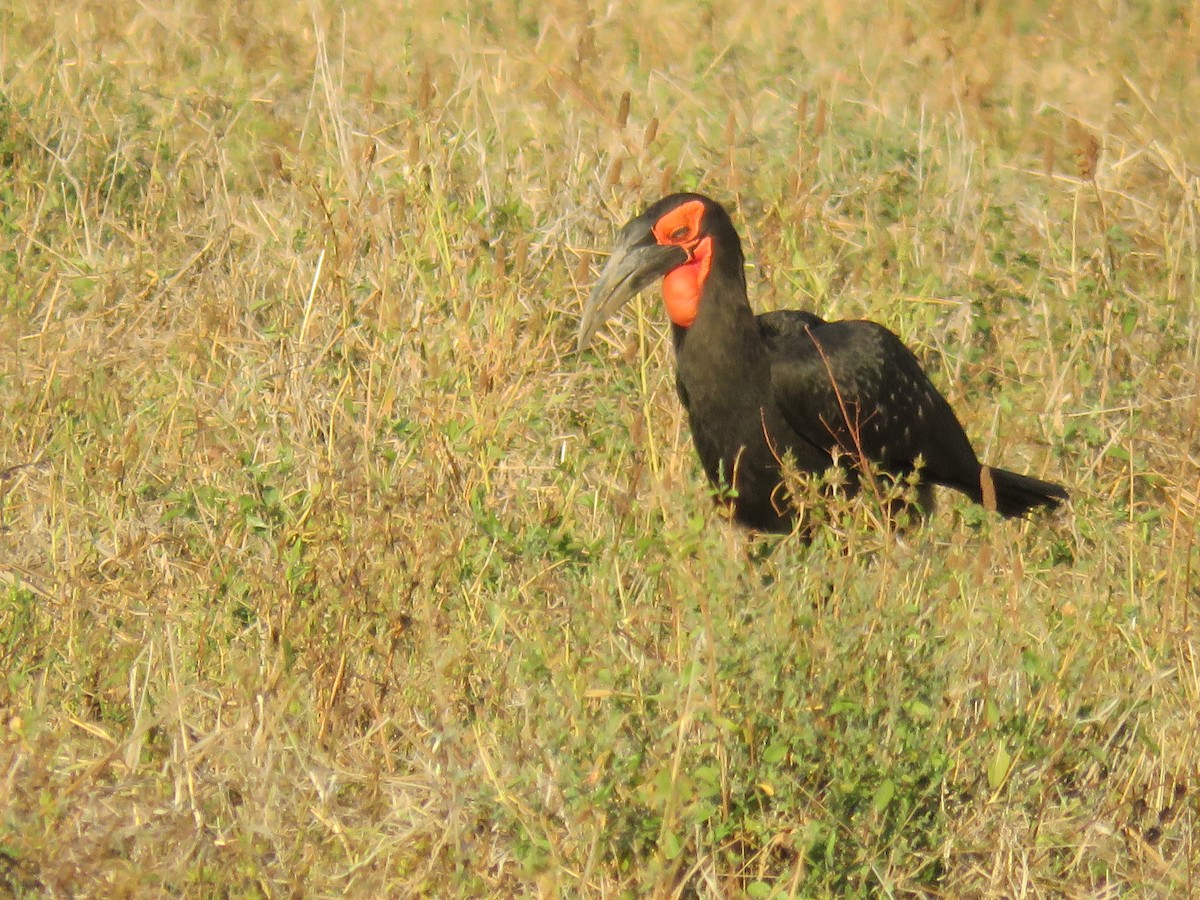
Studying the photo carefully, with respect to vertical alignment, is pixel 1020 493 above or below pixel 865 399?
below

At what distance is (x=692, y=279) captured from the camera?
14.6 feet

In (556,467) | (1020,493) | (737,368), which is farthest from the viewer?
(1020,493)

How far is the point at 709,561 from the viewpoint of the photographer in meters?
3.17

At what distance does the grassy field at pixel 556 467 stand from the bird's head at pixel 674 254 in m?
0.36

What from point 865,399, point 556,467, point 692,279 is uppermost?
point 692,279

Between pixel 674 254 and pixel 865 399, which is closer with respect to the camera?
pixel 674 254

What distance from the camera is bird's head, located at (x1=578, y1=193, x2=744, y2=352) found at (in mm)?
4414

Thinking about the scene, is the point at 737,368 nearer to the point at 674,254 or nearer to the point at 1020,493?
the point at 674,254

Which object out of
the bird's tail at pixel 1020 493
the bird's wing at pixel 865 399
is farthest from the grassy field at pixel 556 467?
the bird's wing at pixel 865 399

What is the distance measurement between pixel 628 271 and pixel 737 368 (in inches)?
14.5

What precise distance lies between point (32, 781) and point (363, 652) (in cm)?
92

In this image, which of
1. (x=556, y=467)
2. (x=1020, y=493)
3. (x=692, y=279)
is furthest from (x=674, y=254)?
(x=1020, y=493)

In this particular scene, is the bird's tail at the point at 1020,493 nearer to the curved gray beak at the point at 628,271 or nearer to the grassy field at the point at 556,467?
the grassy field at the point at 556,467

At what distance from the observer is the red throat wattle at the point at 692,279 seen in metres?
4.45
